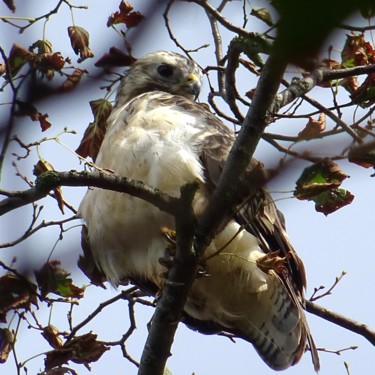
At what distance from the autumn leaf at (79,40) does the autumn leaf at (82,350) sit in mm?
1390

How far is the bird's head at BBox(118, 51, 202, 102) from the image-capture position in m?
5.08

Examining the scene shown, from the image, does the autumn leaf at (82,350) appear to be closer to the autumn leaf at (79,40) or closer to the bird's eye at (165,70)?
the autumn leaf at (79,40)

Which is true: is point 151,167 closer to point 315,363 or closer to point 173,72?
point 315,363

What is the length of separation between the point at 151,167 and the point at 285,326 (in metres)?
1.19

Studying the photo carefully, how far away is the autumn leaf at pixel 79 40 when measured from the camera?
11.0ft

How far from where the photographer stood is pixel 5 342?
128 inches

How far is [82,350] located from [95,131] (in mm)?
1307

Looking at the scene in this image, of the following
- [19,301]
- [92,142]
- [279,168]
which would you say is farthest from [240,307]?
[279,168]

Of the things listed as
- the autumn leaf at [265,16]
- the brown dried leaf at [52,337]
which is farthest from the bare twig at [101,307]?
the autumn leaf at [265,16]

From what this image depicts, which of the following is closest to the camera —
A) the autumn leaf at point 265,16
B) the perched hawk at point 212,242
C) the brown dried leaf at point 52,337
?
the autumn leaf at point 265,16

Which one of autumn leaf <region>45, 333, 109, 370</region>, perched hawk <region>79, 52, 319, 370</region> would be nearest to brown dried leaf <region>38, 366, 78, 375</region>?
autumn leaf <region>45, 333, 109, 370</region>

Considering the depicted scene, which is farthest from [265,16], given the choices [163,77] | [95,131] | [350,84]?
[163,77]

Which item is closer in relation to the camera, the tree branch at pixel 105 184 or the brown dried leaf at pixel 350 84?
the tree branch at pixel 105 184

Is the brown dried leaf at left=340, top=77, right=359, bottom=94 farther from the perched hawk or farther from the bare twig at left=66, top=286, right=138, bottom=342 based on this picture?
the bare twig at left=66, top=286, right=138, bottom=342
